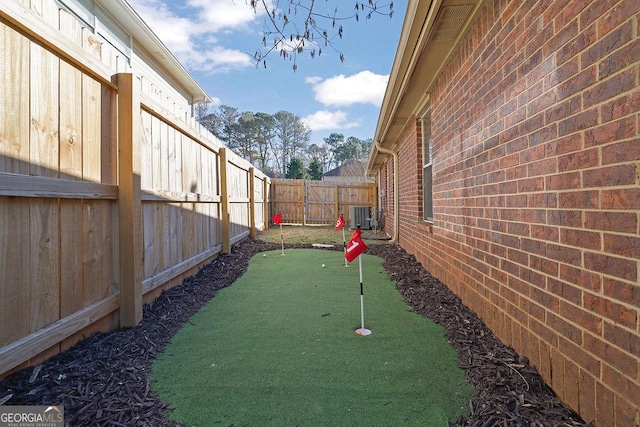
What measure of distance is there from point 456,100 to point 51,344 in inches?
163

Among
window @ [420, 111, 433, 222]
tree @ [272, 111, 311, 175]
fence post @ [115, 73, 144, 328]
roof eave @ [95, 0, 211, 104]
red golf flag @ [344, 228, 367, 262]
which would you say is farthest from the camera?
tree @ [272, 111, 311, 175]

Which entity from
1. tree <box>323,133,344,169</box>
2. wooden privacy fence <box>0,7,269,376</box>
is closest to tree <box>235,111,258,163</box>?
tree <box>323,133,344,169</box>

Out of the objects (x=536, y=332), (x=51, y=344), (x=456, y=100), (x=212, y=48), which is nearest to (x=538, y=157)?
(x=536, y=332)

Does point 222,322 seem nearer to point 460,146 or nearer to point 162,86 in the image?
point 460,146

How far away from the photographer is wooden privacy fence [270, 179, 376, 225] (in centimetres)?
1527

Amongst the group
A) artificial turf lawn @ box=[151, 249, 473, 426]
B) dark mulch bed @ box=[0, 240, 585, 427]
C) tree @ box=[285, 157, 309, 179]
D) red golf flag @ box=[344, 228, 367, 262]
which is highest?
tree @ box=[285, 157, 309, 179]

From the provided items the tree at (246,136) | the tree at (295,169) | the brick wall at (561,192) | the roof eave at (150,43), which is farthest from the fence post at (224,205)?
the tree at (246,136)

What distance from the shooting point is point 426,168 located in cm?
537

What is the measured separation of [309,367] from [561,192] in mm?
1974

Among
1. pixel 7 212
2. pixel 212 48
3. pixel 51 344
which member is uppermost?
pixel 212 48

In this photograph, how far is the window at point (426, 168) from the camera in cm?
523

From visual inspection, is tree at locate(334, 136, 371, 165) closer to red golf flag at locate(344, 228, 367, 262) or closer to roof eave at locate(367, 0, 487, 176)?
roof eave at locate(367, 0, 487, 176)

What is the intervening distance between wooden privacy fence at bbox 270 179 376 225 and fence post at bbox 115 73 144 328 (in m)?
12.3

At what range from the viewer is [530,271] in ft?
6.79
